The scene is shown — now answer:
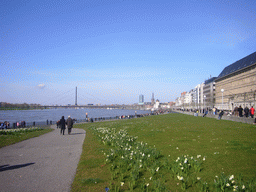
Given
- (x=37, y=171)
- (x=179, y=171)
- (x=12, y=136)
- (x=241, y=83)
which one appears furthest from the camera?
(x=241, y=83)

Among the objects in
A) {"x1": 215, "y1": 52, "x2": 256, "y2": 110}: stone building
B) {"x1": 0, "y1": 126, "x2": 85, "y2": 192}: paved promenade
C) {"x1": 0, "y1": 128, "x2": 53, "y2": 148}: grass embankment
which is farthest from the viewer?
{"x1": 215, "y1": 52, "x2": 256, "y2": 110}: stone building

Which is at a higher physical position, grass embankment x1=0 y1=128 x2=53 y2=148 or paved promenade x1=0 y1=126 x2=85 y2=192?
paved promenade x1=0 y1=126 x2=85 y2=192

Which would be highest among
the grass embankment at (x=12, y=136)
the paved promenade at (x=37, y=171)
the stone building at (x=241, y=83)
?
the stone building at (x=241, y=83)

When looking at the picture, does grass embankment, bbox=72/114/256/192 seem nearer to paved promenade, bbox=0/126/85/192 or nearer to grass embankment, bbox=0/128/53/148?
paved promenade, bbox=0/126/85/192

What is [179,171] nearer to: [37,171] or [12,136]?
[37,171]

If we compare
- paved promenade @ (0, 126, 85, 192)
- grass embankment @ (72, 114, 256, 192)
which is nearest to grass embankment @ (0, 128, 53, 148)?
paved promenade @ (0, 126, 85, 192)

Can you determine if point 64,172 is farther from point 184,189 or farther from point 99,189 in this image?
point 184,189

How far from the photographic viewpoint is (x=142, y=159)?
810 cm

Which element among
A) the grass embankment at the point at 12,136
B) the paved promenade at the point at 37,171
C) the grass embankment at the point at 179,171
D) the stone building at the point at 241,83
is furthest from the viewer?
the stone building at the point at 241,83

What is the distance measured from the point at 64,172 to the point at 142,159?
297 centimetres

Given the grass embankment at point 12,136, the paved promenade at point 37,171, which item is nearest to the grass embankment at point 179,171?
the paved promenade at point 37,171

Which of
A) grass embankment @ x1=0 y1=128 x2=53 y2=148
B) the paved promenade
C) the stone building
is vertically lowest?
grass embankment @ x1=0 y1=128 x2=53 y2=148

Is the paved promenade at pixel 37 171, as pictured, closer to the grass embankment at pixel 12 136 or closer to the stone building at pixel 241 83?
the grass embankment at pixel 12 136

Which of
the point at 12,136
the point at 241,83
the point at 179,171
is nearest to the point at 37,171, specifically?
the point at 179,171
